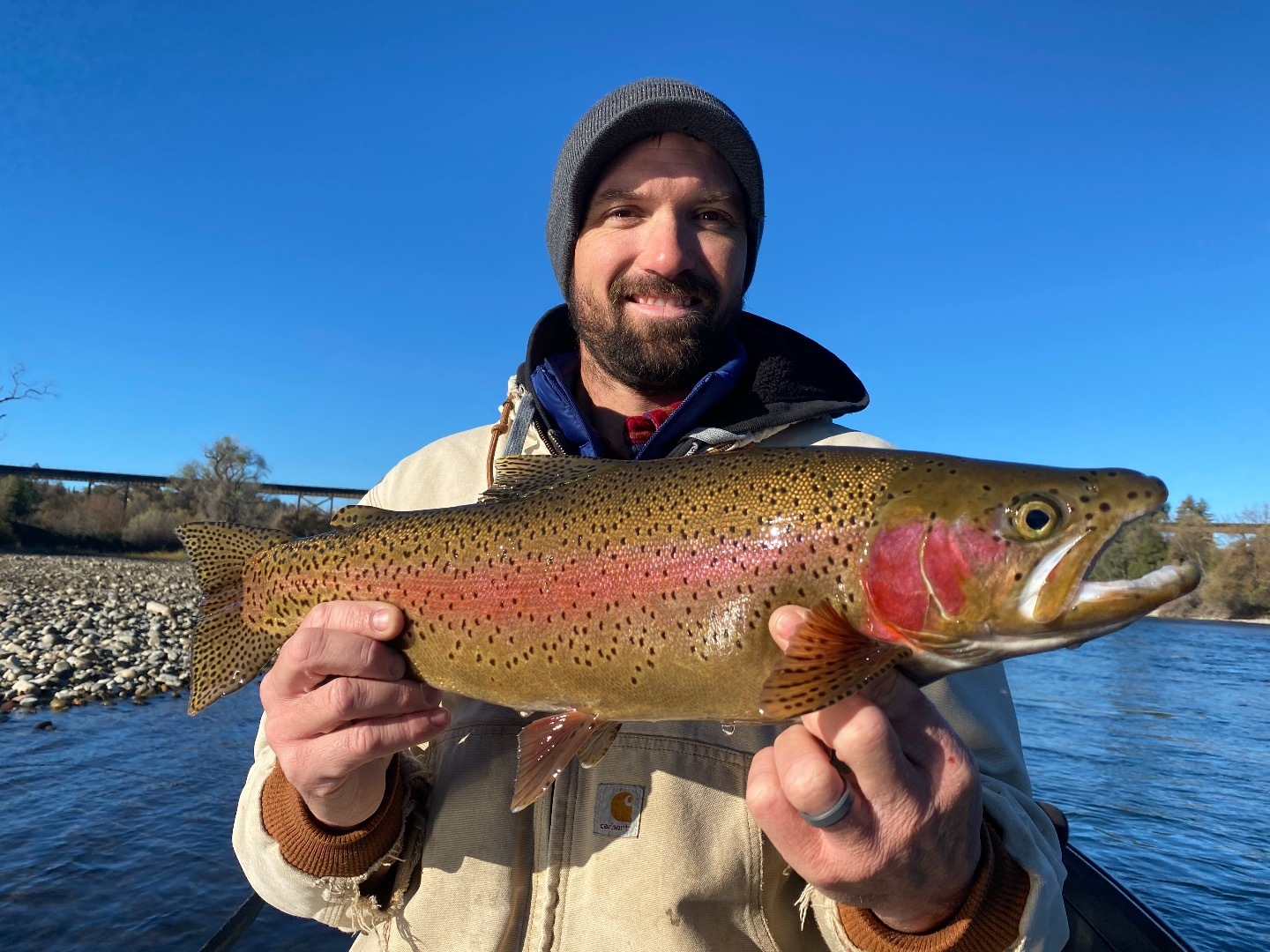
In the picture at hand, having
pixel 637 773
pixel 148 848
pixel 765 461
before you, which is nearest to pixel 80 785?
pixel 148 848

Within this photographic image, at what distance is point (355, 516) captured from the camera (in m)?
2.78

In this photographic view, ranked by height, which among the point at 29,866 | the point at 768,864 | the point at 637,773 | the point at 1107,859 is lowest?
the point at 1107,859

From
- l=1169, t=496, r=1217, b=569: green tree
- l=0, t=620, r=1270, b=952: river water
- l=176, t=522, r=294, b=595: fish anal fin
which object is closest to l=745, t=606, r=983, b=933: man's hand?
l=176, t=522, r=294, b=595: fish anal fin

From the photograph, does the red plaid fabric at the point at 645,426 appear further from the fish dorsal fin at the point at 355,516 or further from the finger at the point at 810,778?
the finger at the point at 810,778

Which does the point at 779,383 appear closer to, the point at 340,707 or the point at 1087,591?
the point at 1087,591

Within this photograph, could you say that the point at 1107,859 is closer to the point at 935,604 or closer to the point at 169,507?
the point at 935,604

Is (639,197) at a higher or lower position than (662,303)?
higher

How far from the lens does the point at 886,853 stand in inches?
71.0

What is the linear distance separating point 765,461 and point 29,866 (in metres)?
7.96

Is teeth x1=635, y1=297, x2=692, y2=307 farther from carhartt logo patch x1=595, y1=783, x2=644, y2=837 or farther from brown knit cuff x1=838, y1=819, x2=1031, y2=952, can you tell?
brown knit cuff x1=838, y1=819, x2=1031, y2=952

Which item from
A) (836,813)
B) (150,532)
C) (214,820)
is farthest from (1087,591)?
(150,532)

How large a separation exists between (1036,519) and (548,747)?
1454mm

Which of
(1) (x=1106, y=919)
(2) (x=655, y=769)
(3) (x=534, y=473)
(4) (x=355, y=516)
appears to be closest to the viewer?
(2) (x=655, y=769)

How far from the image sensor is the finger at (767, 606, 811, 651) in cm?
190
